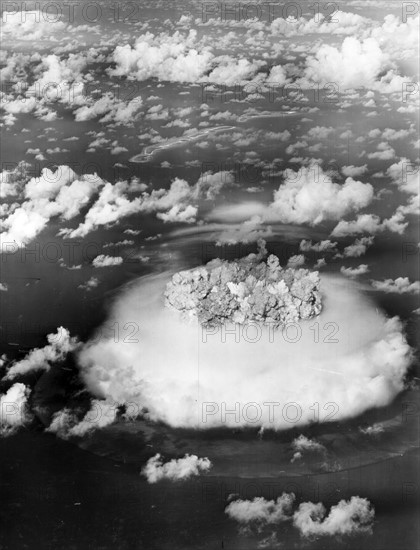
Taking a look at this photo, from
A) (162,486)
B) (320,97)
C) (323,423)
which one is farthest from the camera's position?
(320,97)

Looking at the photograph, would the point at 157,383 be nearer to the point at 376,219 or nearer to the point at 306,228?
the point at 306,228

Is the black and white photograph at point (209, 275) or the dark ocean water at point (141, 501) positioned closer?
the dark ocean water at point (141, 501)

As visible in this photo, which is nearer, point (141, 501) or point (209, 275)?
point (141, 501)

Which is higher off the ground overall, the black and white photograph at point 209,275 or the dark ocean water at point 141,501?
the black and white photograph at point 209,275

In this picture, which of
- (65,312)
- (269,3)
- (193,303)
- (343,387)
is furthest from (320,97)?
(65,312)

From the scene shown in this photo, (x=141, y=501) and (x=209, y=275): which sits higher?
(x=209, y=275)

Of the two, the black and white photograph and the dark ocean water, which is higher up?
the black and white photograph

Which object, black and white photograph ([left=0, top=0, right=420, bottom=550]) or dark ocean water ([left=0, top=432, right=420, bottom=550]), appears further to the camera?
black and white photograph ([left=0, top=0, right=420, bottom=550])

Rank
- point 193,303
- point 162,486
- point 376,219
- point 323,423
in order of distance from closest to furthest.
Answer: point 162,486
point 323,423
point 193,303
point 376,219
